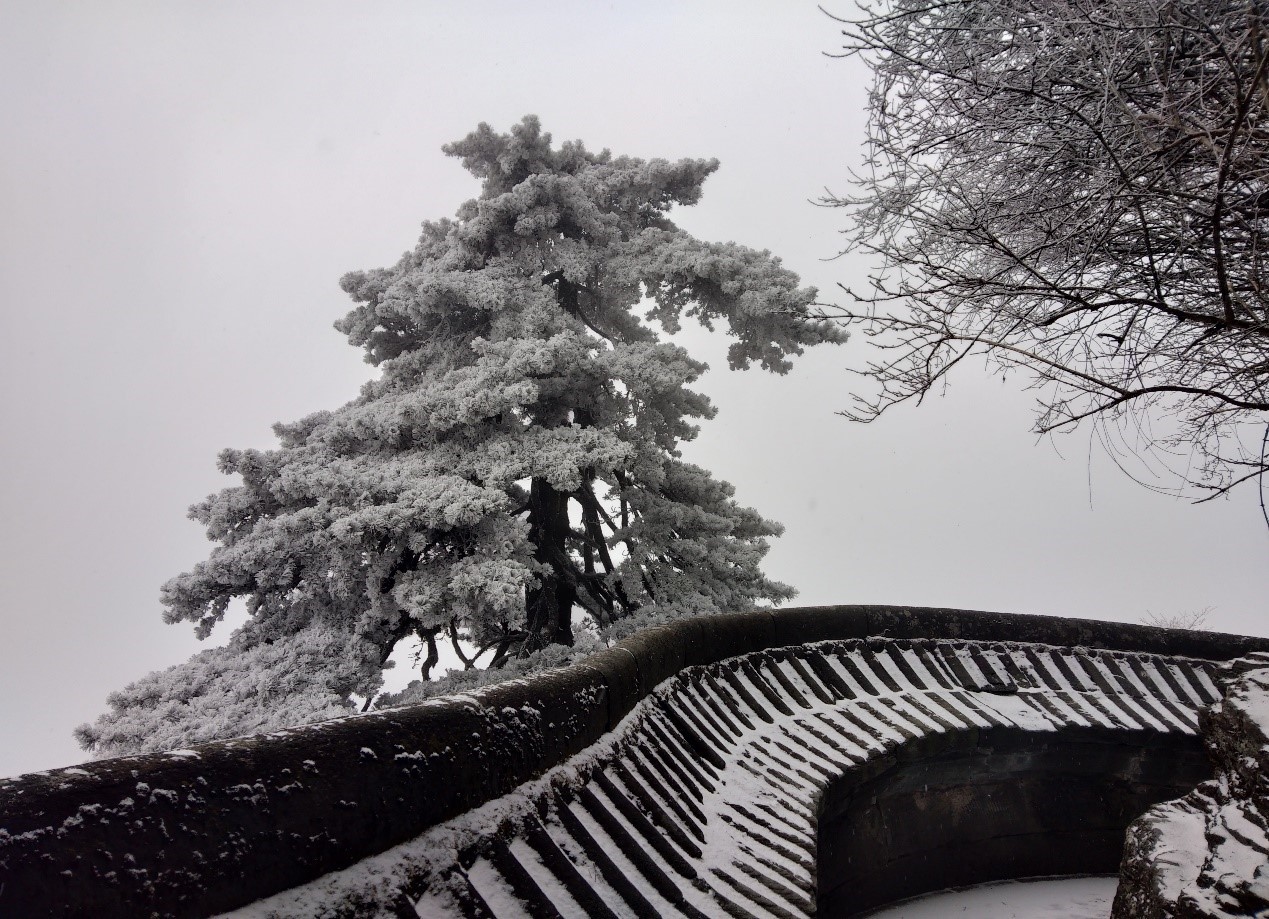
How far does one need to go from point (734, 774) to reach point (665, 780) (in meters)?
0.70

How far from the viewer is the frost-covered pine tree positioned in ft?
26.0

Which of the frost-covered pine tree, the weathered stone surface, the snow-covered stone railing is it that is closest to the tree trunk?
the frost-covered pine tree

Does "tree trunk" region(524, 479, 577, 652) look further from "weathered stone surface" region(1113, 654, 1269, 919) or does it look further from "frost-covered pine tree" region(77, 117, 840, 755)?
"weathered stone surface" region(1113, 654, 1269, 919)

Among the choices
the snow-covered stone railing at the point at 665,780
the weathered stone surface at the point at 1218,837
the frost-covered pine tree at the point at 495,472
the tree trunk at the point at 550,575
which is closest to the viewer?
the snow-covered stone railing at the point at 665,780

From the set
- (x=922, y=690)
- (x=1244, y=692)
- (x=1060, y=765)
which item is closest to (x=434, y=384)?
(x=922, y=690)

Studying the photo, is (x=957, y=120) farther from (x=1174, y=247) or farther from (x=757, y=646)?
(x=757, y=646)

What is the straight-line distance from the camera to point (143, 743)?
720 cm

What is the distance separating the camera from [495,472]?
8.62 m

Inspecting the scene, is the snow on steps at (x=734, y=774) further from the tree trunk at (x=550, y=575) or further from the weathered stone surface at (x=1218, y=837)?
the tree trunk at (x=550, y=575)

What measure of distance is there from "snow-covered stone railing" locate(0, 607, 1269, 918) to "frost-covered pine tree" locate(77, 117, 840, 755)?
368cm

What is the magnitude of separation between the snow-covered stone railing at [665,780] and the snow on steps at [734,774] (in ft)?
0.04

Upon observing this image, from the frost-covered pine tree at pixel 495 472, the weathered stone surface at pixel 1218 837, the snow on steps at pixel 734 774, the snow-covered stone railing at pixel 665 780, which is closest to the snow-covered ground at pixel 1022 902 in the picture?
the snow-covered stone railing at pixel 665 780

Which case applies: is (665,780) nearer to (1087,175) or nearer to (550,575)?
(1087,175)

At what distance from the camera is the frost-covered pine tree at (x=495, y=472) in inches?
312
